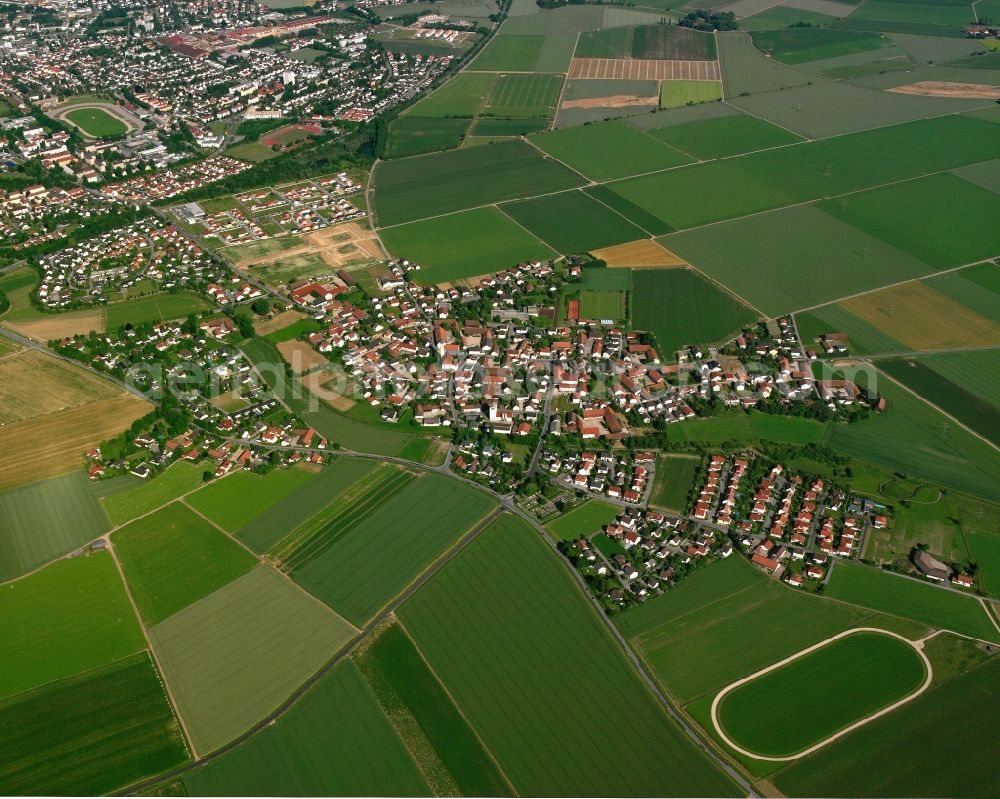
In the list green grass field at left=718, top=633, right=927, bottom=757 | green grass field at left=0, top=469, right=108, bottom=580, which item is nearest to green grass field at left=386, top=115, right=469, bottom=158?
green grass field at left=0, top=469, right=108, bottom=580

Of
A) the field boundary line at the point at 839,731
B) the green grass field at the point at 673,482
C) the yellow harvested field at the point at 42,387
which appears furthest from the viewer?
the yellow harvested field at the point at 42,387

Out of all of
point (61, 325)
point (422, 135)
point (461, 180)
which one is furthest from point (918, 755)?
point (422, 135)

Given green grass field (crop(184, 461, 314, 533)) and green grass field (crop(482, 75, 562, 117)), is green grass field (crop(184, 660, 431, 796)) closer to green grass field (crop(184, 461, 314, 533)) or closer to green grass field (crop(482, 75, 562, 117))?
green grass field (crop(184, 461, 314, 533))

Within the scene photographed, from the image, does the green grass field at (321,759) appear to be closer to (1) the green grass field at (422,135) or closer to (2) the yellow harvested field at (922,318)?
(2) the yellow harvested field at (922,318)

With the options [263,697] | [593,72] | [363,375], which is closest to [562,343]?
[363,375]

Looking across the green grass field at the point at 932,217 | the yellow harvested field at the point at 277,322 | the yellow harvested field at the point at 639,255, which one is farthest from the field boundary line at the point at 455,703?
the green grass field at the point at 932,217

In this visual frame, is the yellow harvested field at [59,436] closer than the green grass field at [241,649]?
No

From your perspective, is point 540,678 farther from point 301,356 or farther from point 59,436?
point 59,436

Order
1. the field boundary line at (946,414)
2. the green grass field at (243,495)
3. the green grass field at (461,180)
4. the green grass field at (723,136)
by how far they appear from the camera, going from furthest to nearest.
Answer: the green grass field at (723,136) < the green grass field at (461,180) < the field boundary line at (946,414) < the green grass field at (243,495)
